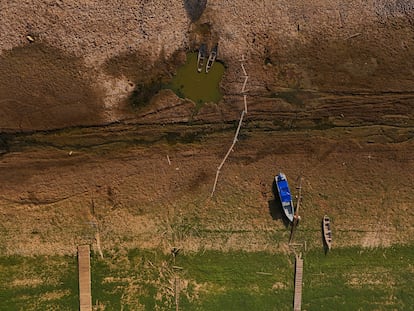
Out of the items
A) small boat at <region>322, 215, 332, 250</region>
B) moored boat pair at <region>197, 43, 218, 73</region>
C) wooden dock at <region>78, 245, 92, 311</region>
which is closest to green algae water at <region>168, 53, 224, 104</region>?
moored boat pair at <region>197, 43, 218, 73</region>

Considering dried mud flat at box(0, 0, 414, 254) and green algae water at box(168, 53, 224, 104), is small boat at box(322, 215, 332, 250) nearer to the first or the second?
dried mud flat at box(0, 0, 414, 254)

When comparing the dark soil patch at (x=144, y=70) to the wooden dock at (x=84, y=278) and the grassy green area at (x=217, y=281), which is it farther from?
the grassy green area at (x=217, y=281)

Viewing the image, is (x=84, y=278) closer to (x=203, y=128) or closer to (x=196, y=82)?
(x=203, y=128)

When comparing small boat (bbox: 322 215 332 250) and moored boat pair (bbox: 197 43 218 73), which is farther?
small boat (bbox: 322 215 332 250)

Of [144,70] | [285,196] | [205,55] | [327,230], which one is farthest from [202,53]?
[327,230]

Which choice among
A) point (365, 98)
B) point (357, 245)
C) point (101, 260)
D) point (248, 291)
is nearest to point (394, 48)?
point (365, 98)

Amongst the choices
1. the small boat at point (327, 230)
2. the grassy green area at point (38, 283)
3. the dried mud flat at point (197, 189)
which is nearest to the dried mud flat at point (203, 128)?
the dried mud flat at point (197, 189)
